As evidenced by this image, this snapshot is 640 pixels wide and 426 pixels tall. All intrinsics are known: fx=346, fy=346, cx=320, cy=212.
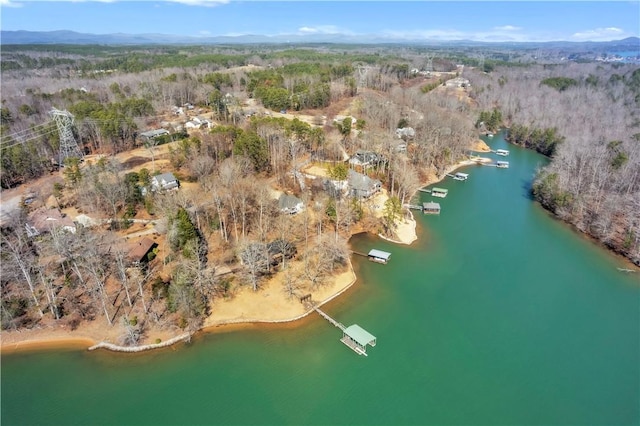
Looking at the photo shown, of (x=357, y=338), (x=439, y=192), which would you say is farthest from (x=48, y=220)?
(x=439, y=192)

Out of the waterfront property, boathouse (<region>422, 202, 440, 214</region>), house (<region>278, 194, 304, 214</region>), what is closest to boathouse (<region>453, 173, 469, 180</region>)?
boathouse (<region>422, 202, 440, 214</region>)

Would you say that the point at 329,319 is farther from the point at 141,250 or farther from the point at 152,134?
the point at 152,134

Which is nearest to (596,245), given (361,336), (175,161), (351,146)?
(361,336)

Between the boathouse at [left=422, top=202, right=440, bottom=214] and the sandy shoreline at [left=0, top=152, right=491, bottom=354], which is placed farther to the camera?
the boathouse at [left=422, top=202, right=440, bottom=214]

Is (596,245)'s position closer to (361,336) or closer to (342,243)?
(342,243)

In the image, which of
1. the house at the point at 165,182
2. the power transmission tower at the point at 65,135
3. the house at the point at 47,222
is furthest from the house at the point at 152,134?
the house at the point at 47,222

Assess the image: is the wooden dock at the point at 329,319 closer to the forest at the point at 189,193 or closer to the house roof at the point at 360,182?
→ the forest at the point at 189,193

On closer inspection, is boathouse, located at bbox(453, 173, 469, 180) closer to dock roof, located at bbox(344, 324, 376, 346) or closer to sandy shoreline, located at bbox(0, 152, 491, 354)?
sandy shoreline, located at bbox(0, 152, 491, 354)
